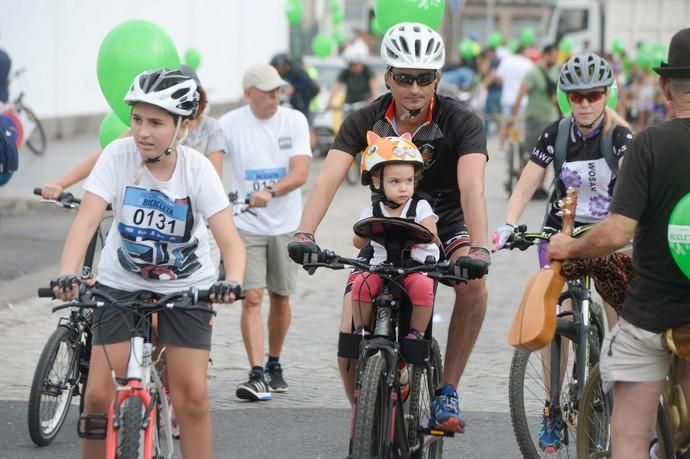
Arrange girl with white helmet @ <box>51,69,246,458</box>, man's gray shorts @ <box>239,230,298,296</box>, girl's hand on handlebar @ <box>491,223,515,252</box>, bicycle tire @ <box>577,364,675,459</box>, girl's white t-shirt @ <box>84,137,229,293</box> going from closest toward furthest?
1. girl with white helmet @ <box>51,69,246,458</box>
2. girl's white t-shirt @ <box>84,137,229,293</box>
3. bicycle tire @ <box>577,364,675,459</box>
4. girl's hand on handlebar @ <box>491,223,515,252</box>
5. man's gray shorts @ <box>239,230,298,296</box>

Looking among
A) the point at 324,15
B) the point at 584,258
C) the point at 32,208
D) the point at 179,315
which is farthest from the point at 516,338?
the point at 324,15

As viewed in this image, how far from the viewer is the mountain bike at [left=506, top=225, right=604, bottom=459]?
655 cm

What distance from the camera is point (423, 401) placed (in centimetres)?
628

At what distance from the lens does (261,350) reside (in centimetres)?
851

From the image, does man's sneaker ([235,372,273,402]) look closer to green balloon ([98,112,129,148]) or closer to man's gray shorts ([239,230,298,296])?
man's gray shorts ([239,230,298,296])

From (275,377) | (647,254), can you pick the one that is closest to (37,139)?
(275,377)

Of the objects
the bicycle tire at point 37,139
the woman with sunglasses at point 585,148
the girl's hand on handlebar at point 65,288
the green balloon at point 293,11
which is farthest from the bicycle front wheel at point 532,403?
the green balloon at point 293,11

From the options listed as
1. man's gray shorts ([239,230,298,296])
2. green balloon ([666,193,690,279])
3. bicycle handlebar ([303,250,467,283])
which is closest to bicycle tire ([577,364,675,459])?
bicycle handlebar ([303,250,467,283])

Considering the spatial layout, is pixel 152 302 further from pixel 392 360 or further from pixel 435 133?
pixel 435 133

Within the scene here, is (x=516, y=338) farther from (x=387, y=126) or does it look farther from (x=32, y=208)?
(x=32, y=208)

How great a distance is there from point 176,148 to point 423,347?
→ 131cm

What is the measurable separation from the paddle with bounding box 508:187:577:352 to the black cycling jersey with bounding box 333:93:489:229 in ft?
3.56

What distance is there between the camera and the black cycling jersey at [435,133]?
6.36 meters

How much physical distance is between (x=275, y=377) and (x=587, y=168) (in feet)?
7.82
